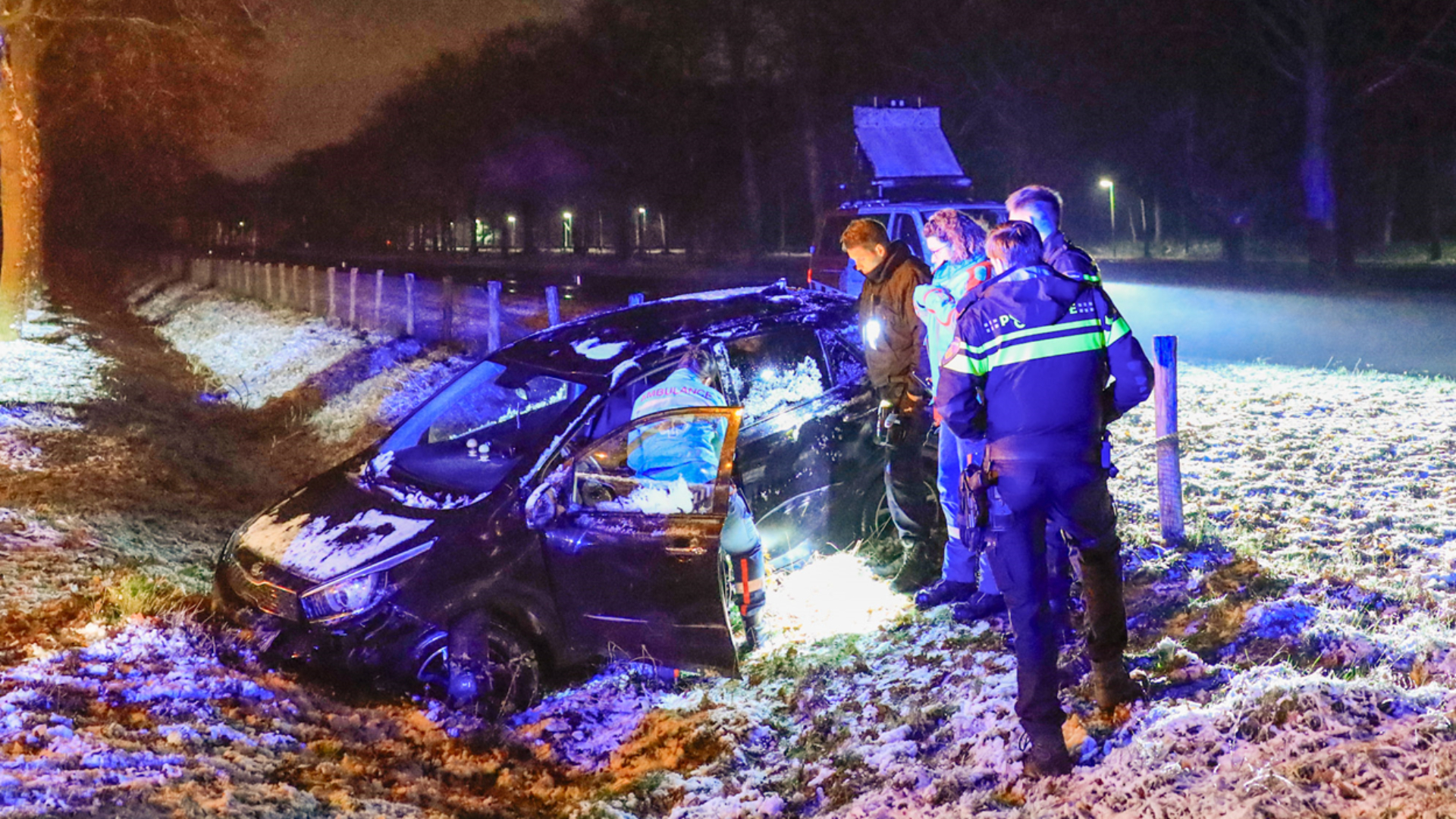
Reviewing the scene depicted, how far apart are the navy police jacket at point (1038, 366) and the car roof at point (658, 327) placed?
2.06m

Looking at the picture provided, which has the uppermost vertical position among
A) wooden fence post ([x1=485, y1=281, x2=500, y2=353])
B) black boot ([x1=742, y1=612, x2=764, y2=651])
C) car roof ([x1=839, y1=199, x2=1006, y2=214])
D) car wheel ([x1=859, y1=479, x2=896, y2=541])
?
car roof ([x1=839, y1=199, x2=1006, y2=214])

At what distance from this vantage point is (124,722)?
4.04m

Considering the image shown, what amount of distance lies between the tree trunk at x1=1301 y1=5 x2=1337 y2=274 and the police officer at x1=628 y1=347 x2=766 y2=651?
26.0 m

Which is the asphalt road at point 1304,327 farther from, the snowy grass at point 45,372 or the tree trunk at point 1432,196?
the tree trunk at point 1432,196

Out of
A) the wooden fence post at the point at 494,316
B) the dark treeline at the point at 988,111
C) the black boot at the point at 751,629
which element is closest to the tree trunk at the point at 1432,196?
the dark treeline at the point at 988,111

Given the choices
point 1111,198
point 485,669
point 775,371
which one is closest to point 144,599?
point 485,669

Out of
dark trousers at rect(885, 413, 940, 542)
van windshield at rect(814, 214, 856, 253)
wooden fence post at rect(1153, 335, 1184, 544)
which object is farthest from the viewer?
van windshield at rect(814, 214, 856, 253)

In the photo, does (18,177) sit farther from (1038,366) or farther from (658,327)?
(1038,366)

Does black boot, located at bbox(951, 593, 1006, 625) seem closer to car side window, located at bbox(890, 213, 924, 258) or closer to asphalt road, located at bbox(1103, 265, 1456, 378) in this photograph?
asphalt road, located at bbox(1103, 265, 1456, 378)

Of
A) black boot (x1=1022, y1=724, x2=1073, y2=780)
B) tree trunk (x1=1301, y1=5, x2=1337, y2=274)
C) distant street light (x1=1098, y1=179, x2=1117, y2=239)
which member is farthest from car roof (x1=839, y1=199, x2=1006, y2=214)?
distant street light (x1=1098, y1=179, x2=1117, y2=239)

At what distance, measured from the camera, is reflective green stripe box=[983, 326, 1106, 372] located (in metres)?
3.41

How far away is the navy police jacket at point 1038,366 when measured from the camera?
11.2 ft

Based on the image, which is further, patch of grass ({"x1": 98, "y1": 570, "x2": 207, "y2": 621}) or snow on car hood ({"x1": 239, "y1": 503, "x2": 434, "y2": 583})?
patch of grass ({"x1": 98, "y1": 570, "x2": 207, "y2": 621})

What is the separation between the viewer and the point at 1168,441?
561 centimetres
